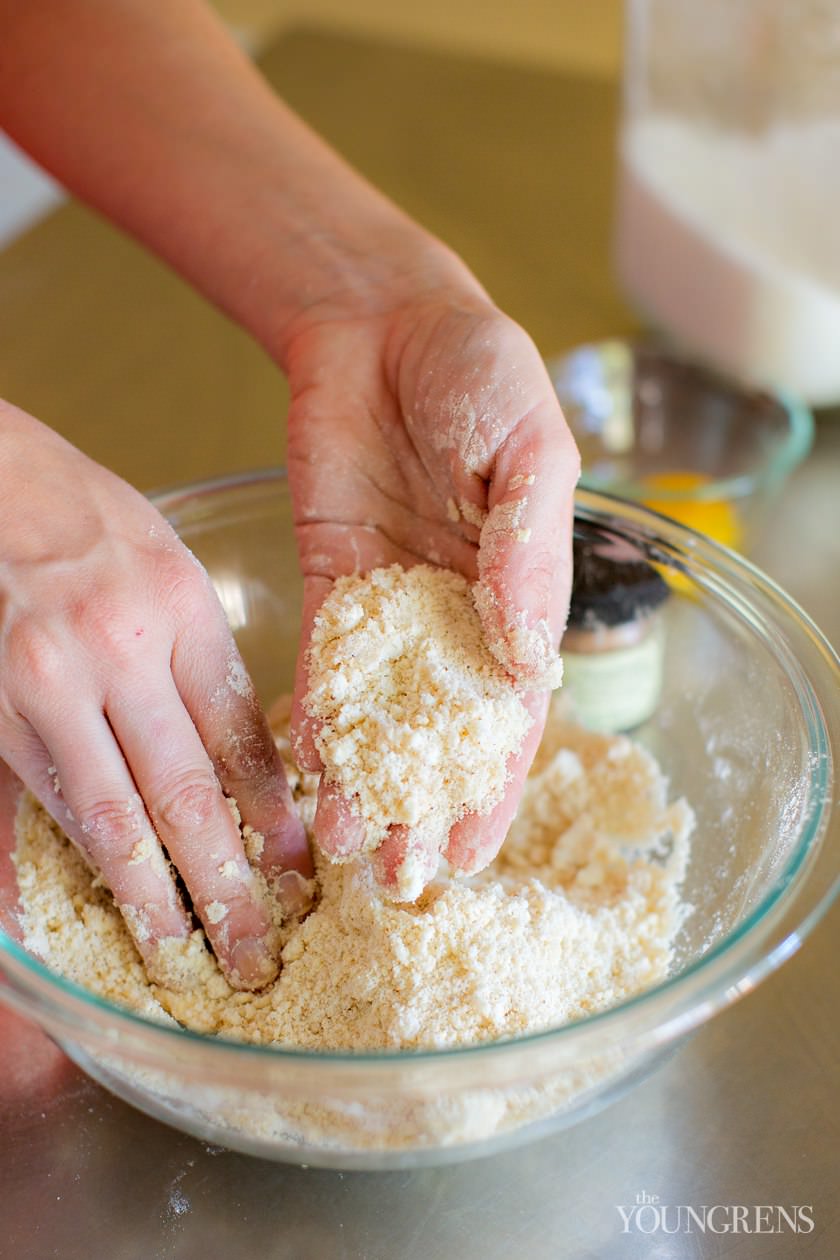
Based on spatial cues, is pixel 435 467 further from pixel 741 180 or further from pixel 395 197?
pixel 395 197

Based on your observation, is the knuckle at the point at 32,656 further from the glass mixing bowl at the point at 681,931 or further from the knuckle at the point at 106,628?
the glass mixing bowl at the point at 681,931

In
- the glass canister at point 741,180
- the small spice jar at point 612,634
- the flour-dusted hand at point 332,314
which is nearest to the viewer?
the flour-dusted hand at point 332,314

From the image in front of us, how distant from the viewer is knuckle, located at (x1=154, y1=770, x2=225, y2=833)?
80cm

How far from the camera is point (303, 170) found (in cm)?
112

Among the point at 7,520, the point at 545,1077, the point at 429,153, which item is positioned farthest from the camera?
the point at 429,153

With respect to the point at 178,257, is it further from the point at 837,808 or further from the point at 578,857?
the point at 837,808

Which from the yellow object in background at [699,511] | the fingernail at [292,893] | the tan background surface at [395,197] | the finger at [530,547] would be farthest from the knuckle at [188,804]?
the tan background surface at [395,197]

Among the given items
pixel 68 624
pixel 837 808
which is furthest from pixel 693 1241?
pixel 68 624

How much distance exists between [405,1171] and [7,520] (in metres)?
0.50

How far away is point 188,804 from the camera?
80 cm

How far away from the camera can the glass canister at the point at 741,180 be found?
1420 millimetres

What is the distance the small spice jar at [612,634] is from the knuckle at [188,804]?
0.38 m

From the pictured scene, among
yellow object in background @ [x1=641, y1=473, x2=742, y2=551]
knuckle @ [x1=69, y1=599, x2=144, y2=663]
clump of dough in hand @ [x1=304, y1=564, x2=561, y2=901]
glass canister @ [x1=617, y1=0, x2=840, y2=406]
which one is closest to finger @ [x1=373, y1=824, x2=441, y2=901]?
clump of dough in hand @ [x1=304, y1=564, x2=561, y2=901]

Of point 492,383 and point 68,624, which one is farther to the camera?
point 492,383
